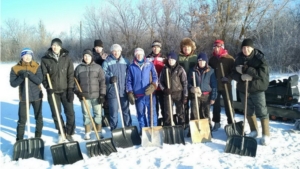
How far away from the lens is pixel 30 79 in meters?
4.30

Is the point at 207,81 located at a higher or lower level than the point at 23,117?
higher

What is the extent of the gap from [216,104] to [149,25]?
61.4 feet

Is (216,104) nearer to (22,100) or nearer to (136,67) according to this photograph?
(136,67)

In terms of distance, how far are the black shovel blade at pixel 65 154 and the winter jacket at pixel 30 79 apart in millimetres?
1076

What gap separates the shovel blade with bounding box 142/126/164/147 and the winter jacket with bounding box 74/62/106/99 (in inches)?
42.2

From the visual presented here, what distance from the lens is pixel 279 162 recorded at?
367cm

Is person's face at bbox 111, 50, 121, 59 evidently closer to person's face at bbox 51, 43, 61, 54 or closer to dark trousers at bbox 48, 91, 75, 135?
person's face at bbox 51, 43, 61, 54

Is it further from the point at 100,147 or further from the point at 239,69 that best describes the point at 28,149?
the point at 239,69

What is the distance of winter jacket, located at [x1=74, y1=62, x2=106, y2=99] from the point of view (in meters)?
4.66

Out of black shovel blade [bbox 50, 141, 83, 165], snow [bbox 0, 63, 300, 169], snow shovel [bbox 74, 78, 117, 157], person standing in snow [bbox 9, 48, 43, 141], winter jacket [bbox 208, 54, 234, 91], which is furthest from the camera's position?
winter jacket [bbox 208, 54, 234, 91]

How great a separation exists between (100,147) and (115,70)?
1442 millimetres

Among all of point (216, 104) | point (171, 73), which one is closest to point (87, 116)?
point (171, 73)

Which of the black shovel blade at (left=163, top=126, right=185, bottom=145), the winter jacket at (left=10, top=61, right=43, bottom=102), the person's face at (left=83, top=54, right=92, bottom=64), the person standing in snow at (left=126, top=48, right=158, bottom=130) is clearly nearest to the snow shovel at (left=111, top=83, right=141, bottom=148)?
the person standing in snow at (left=126, top=48, right=158, bottom=130)

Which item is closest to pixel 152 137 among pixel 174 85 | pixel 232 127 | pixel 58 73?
pixel 174 85
